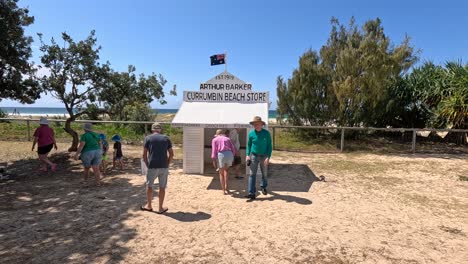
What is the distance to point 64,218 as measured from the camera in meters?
5.44

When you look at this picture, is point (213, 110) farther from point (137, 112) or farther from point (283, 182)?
point (137, 112)

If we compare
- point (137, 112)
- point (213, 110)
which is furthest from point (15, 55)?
point (137, 112)

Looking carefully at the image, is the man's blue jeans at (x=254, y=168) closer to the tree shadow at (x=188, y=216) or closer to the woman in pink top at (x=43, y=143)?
the tree shadow at (x=188, y=216)

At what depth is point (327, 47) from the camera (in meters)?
15.5

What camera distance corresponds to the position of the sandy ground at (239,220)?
425cm

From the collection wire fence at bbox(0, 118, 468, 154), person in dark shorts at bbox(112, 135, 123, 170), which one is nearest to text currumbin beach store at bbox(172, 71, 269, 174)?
person in dark shorts at bbox(112, 135, 123, 170)

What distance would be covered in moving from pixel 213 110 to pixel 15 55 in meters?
5.29

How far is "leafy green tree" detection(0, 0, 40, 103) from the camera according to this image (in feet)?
25.9

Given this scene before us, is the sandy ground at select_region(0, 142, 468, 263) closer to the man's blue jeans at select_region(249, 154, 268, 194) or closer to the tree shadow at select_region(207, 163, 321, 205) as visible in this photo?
the tree shadow at select_region(207, 163, 321, 205)

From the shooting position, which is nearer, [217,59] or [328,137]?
[217,59]

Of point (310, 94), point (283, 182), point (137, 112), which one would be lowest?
point (283, 182)

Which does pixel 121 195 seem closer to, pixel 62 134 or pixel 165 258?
pixel 165 258

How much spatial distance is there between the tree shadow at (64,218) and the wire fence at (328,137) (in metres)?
5.83

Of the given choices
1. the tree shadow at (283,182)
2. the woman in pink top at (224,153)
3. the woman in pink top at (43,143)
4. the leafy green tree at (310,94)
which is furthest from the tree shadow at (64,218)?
the leafy green tree at (310,94)
